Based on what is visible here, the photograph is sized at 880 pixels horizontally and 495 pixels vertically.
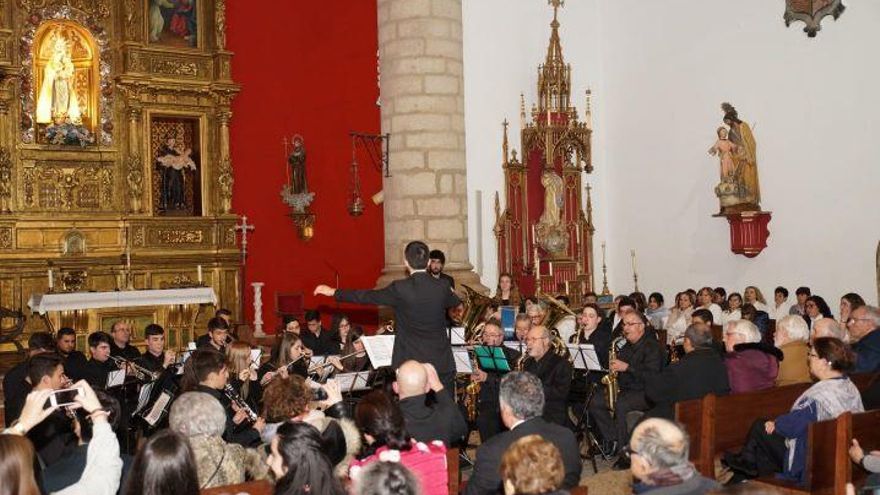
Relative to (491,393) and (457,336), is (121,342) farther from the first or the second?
(491,393)

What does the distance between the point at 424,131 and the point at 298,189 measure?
381 cm

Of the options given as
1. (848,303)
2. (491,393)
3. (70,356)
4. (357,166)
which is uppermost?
(357,166)

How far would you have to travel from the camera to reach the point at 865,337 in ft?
27.6

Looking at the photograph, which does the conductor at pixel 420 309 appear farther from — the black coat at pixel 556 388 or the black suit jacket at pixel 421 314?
the black coat at pixel 556 388

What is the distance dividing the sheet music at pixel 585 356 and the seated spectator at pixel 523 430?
12.0ft

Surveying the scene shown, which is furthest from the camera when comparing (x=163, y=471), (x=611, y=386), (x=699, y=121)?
(x=699, y=121)

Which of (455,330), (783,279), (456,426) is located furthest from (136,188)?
(456,426)

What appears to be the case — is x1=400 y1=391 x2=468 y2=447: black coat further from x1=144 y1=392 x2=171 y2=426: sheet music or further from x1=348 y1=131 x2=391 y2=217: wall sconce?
x1=348 y1=131 x2=391 y2=217: wall sconce

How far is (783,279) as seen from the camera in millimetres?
14758

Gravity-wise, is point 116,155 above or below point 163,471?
above

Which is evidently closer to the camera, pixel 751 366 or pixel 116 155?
pixel 751 366

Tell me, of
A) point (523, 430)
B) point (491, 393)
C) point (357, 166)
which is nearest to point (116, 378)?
point (491, 393)

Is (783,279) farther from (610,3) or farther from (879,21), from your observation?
(610,3)

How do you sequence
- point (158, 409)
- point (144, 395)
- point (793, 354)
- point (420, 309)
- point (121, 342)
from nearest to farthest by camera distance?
point (158, 409), point (420, 309), point (144, 395), point (793, 354), point (121, 342)
